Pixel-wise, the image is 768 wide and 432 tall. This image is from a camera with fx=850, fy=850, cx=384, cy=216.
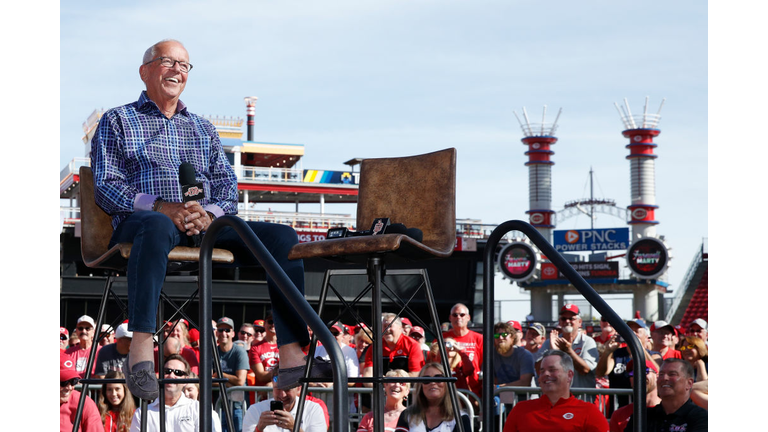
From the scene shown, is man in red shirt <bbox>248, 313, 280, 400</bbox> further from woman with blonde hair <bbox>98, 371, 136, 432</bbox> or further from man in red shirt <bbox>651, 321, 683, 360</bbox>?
man in red shirt <bbox>651, 321, 683, 360</bbox>

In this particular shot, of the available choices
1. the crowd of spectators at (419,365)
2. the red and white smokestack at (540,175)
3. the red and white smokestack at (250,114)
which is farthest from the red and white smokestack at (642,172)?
the crowd of spectators at (419,365)

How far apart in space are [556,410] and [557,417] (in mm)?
72

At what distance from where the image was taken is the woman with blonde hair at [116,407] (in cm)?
632

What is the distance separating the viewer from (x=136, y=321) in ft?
9.98

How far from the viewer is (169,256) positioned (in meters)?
3.27

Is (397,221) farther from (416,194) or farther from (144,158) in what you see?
(144,158)

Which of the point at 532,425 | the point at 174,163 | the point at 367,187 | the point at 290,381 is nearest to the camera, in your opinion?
the point at 290,381

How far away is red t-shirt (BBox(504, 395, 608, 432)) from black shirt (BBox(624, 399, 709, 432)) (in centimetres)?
28

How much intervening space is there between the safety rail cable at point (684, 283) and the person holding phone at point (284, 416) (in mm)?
42546

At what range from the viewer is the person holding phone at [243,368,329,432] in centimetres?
519

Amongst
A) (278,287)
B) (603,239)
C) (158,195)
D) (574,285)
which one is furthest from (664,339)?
(603,239)

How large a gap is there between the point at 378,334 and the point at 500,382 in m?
4.60
